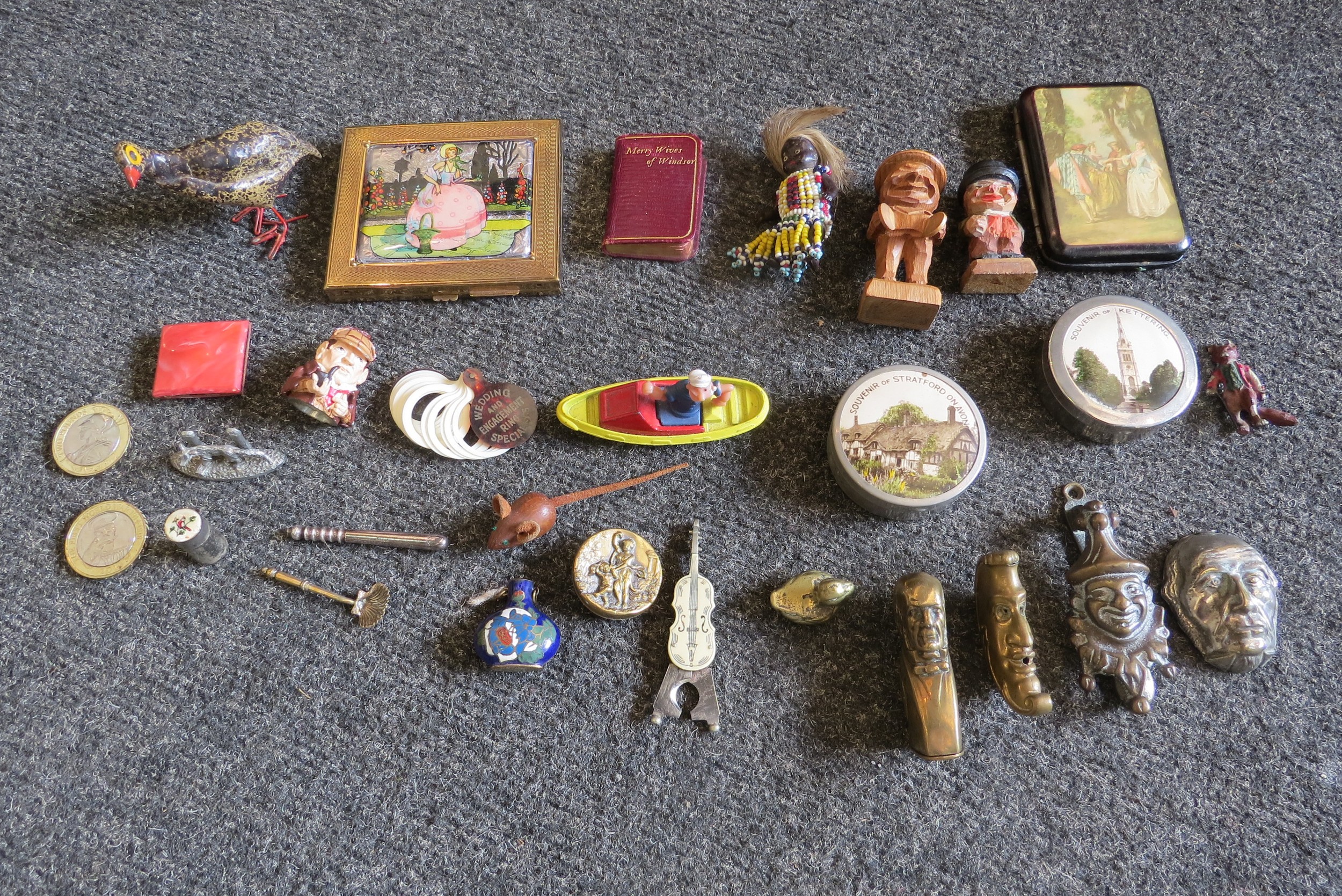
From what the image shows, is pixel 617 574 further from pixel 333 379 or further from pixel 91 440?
pixel 91 440

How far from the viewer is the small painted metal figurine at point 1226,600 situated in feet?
3.76

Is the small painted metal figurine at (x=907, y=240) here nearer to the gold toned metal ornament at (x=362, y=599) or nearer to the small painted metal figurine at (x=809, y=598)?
the small painted metal figurine at (x=809, y=598)

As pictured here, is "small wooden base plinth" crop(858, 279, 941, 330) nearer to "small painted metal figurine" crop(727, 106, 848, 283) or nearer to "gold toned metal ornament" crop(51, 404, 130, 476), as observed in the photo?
"small painted metal figurine" crop(727, 106, 848, 283)

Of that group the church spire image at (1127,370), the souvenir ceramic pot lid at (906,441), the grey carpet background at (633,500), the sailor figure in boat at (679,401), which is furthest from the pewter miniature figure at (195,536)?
the church spire image at (1127,370)

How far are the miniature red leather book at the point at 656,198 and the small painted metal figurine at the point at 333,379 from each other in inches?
17.6

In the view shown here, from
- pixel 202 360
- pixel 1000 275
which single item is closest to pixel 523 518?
pixel 202 360

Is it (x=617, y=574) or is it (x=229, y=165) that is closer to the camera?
(x=617, y=574)

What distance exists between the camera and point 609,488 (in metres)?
1.27

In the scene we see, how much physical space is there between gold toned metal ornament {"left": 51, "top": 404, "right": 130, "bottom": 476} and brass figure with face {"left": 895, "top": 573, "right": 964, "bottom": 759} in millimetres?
1252

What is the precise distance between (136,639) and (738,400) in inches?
39.0

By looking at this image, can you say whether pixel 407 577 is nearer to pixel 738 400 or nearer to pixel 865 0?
pixel 738 400

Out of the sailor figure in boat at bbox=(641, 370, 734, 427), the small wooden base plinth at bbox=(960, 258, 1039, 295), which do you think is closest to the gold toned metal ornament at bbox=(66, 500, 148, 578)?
the sailor figure in boat at bbox=(641, 370, 734, 427)

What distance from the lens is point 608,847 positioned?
44.2 inches

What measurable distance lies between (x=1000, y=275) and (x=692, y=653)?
0.78m
